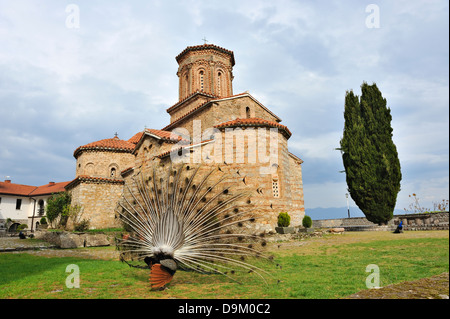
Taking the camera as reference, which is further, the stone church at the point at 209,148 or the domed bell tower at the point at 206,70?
the domed bell tower at the point at 206,70

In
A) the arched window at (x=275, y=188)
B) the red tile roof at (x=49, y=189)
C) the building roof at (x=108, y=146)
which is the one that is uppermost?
the building roof at (x=108, y=146)

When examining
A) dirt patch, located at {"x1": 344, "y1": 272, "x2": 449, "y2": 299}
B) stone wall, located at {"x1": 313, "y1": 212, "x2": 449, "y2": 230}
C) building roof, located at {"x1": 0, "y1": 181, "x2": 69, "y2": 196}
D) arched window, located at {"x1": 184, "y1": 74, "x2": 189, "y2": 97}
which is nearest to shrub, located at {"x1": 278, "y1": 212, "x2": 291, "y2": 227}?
stone wall, located at {"x1": 313, "y1": 212, "x2": 449, "y2": 230}

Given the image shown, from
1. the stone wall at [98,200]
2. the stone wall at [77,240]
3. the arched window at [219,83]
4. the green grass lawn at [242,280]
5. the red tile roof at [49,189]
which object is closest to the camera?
the green grass lawn at [242,280]

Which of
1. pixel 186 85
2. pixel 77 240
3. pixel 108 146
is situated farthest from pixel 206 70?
pixel 77 240

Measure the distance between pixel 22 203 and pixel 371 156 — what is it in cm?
4574

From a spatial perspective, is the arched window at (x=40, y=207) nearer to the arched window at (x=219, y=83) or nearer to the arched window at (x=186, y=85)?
the arched window at (x=186, y=85)

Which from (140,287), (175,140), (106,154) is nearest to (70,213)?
(106,154)

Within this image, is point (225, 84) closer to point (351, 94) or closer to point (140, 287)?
point (351, 94)

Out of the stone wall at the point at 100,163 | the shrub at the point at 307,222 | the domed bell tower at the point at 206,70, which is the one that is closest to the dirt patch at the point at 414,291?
the shrub at the point at 307,222

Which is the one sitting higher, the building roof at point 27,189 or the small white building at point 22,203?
the building roof at point 27,189

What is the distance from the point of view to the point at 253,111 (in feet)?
62.7

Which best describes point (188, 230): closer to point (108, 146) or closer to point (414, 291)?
point (414, 291)

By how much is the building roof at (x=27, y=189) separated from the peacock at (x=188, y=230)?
36.8m

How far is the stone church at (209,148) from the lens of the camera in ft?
47.4
